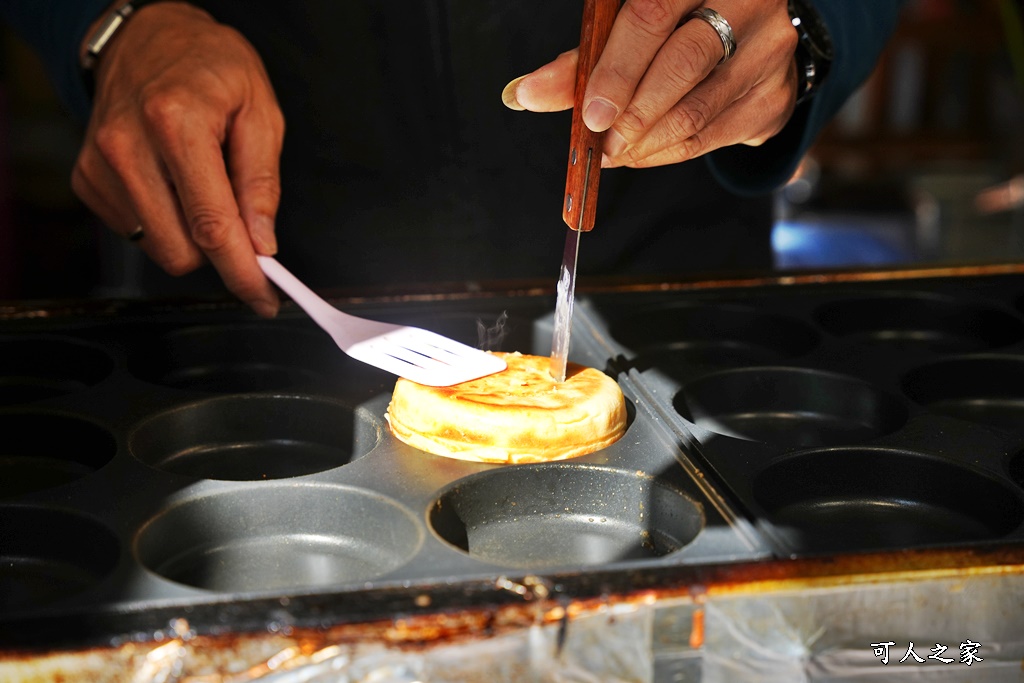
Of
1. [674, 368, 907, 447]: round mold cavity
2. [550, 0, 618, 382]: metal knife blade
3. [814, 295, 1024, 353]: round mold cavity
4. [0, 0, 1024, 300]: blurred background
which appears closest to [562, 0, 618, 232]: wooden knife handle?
[550, 0, 618, 382]: metal knife blade

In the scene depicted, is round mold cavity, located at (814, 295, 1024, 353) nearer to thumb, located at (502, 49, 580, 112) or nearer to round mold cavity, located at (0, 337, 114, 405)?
thumb, located at (502, 49, 580, 112)

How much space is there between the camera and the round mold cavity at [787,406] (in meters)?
1.68

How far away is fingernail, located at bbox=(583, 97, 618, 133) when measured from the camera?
138cm

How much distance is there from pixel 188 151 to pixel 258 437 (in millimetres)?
484

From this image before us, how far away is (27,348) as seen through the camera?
1742 mm

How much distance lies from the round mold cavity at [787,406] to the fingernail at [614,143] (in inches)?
15.6

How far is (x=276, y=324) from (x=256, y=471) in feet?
1.12

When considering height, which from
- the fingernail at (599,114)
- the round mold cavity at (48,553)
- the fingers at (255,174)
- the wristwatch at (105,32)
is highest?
the wristwatch at (105,32)

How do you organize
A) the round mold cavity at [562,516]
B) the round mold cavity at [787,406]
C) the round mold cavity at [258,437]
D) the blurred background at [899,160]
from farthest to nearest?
the blurred background at [899,160] → the round mold cavity at [787,406] → the round mold cavity at [258,437] → the round mold cavity at [562,516]

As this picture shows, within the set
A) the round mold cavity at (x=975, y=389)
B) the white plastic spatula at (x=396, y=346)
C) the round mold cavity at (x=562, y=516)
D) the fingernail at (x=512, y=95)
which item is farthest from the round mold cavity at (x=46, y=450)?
the round mold cavity at (x=975, y=389)

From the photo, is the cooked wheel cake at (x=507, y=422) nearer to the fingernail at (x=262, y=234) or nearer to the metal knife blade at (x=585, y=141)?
the metal knife blade at (x=585, y=141)

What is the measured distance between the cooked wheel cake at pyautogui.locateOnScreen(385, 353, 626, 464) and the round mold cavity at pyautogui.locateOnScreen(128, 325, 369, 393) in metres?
0.37

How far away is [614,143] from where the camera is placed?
4.79 ft

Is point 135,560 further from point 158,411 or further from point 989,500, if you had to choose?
point 989,500
